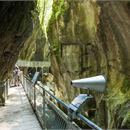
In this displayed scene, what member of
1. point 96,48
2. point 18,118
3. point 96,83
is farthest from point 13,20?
point 96,48

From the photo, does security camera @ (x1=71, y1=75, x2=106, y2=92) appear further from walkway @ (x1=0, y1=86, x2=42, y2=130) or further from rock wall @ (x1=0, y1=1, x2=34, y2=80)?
walkway @ (x1=0, y1=86, x2=42, y2=130)

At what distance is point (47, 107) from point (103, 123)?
9.46 meters

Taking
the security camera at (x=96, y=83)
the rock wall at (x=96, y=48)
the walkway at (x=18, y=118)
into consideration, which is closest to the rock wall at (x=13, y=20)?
the walkway at (x=18, y=118)

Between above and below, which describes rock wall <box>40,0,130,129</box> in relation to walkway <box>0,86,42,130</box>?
above

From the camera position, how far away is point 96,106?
1809cm

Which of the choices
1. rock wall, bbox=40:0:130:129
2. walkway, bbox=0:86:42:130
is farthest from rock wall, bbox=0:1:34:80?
rock wall, bbox=40:0:130:129

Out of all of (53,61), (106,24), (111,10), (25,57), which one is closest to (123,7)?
(111,10)

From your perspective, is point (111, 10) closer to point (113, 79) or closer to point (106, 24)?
point (106, 24)

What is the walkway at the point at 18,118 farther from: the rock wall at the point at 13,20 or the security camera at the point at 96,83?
the security camera at the point at 96,83

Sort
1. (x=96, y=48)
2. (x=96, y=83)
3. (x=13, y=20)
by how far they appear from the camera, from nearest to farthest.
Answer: (x=96, y=83) → (x=13, y=20) → (x=96, y=48)

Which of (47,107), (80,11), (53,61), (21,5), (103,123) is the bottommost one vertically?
(103,123)

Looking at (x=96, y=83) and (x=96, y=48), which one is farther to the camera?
(x=96, y=48)

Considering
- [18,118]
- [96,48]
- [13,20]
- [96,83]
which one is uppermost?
[13,20]

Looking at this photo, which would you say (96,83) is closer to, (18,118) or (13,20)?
(13,20)
